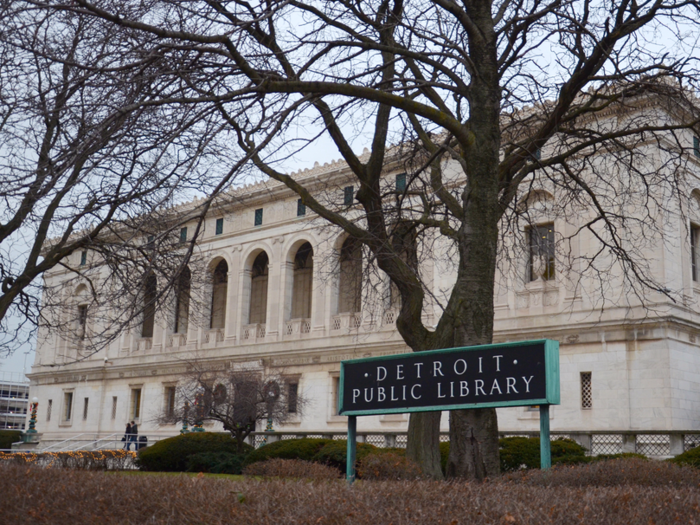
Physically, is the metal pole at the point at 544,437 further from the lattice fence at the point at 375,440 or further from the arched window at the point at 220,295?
the arched window at the point at 220,295

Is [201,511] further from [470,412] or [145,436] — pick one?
[145,436]

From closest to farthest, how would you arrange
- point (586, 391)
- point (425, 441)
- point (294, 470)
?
point (425, 441), point (294, 470), point (586, 391)

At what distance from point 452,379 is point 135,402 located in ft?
152

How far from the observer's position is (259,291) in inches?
1991

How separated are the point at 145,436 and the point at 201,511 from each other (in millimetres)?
42414

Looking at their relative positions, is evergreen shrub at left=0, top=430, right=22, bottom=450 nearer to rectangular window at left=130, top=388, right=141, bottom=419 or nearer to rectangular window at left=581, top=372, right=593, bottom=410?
rectangular window at left=130, top=388, right=141, bottom=419

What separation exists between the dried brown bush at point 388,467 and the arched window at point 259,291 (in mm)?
36107

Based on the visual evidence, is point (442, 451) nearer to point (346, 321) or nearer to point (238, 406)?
point (238, 406)

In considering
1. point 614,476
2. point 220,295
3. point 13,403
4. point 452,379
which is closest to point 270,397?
point 220,295

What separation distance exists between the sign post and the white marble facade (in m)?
7.07

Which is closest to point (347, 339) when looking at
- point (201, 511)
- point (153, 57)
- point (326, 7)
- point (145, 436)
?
point (145, 436)

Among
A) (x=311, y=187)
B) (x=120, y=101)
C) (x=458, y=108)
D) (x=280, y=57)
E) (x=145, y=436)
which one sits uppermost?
(x=311, y=187)

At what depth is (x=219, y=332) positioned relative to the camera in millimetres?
48375

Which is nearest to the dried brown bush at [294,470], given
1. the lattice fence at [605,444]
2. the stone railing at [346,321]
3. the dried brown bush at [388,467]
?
the dried brown bush at [388,467]
